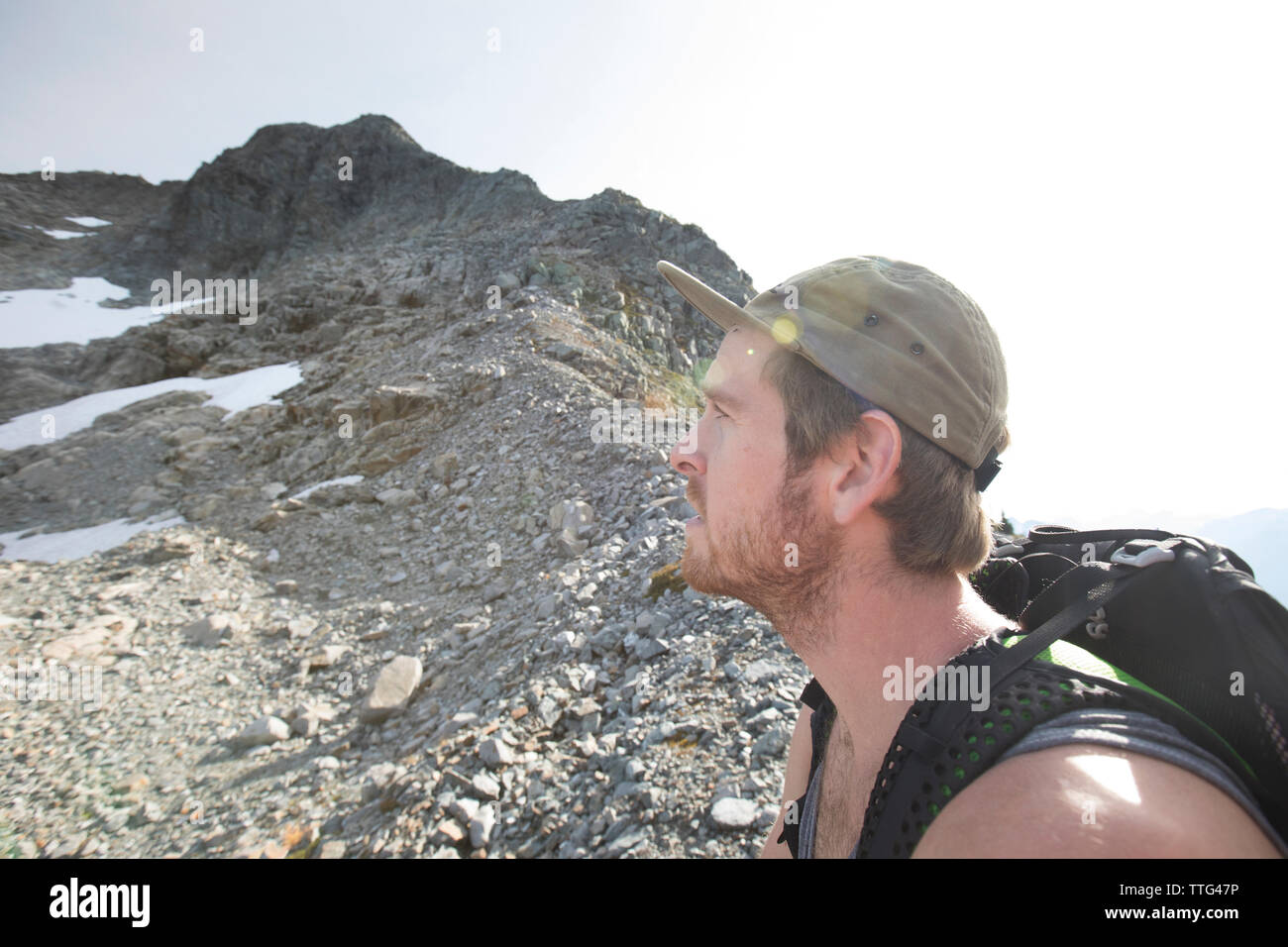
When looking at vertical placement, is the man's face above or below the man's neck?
above

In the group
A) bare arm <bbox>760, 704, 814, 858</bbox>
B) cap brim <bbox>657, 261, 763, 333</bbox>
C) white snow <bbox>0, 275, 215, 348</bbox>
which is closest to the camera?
cap brim <bbox>657, 261, 763, 333</bbox>

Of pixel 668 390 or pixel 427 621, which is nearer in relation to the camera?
pixel 427 621

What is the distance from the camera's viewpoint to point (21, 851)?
5.32 m

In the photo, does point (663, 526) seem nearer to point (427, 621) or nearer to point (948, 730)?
point (427, 621)

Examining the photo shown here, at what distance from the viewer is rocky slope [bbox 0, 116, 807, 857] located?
15.2 feet

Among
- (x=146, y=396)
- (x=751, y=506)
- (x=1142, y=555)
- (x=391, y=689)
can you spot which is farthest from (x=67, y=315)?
(x=1142, y=555)

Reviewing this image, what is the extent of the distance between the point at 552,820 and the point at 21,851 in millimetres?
5589

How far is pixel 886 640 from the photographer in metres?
1.85

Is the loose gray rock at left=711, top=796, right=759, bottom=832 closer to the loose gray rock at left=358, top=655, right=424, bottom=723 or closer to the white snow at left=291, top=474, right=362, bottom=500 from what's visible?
the loose gray rock at left=358, top=655, right=424, bottom=723

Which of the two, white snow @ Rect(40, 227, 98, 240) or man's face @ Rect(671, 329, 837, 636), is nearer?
man's face @ Rect(671, 329, 837, 636)

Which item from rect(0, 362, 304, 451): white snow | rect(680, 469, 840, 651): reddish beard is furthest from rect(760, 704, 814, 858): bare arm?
rect(0, 362, 304, 451): white snow

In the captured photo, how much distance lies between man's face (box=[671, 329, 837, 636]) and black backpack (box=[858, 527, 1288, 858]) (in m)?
0.56

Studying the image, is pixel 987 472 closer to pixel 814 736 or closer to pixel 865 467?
pixel 865 467
